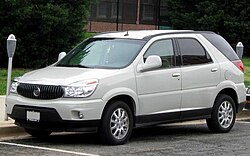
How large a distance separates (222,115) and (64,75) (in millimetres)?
3295

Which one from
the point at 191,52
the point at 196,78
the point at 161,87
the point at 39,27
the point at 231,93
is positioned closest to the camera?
the point at 161,87

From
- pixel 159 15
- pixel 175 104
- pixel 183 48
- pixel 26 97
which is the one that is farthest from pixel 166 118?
pixel 159 15

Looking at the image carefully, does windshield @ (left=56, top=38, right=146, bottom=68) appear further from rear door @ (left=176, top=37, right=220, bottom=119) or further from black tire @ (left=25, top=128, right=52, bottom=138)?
black tire @ (left=25, top=128, right=52, bottom=138)

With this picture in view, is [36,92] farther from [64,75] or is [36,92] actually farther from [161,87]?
[161,87]

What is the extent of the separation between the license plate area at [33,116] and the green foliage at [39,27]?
8.69 meters

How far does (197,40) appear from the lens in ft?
35.2

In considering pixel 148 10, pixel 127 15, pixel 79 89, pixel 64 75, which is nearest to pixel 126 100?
pixel 79 89

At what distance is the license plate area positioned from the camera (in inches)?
347

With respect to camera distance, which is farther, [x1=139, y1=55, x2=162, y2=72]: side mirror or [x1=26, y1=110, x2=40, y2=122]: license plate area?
[x1=139, y1=55, x2=162, y2=72]: side mirror

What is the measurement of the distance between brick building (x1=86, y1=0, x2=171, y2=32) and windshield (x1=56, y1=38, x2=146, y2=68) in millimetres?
24183

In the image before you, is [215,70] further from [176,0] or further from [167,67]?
[176,0]

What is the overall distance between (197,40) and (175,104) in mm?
1450

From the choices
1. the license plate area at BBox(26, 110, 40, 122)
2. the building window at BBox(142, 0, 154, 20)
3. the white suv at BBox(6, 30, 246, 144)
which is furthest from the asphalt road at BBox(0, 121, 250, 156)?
the building window at BBox(142, 0, 154, 20)

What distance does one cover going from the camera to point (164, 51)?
1004 centimetres
